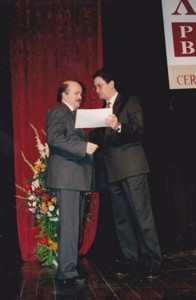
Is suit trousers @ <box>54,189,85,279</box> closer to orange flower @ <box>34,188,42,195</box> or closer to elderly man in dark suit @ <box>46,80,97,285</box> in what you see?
elderly man in dark suit @ <box>46,80,97,285</box>

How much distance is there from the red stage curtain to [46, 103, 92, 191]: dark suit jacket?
1.22 metres

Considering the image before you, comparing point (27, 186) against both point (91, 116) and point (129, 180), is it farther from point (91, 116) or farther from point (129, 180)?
point (91, 116)

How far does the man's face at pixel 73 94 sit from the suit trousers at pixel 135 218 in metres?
0.65

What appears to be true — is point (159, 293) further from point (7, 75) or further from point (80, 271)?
point (7, 75)

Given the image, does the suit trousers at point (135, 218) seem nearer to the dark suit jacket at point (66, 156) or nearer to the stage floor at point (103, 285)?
the stage floor at point (103, 285)

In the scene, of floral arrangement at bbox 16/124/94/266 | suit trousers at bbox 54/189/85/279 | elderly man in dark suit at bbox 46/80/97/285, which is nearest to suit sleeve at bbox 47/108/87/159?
elderly man in dark suit at bbox 46/80/97/285

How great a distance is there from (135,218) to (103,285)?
52 cm

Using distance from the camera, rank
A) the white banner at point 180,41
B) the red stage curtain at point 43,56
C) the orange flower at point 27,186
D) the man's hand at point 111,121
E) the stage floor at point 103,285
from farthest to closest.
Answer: the white banner at point 180,41, the red stage curtain at point 43,56, the orange flower at point 27,186, the man's hand at point 111,121, the stage floor at point 103,285

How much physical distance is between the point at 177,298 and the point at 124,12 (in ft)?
9.64

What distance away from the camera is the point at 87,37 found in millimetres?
3758

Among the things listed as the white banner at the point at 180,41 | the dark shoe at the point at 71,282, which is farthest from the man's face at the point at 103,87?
the dark shoe at the point at 71,282

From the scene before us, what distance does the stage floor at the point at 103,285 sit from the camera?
6.47ft

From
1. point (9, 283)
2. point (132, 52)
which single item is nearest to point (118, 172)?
point (9, 283)

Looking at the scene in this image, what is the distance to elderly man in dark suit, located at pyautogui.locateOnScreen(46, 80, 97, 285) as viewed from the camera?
2.28 m
